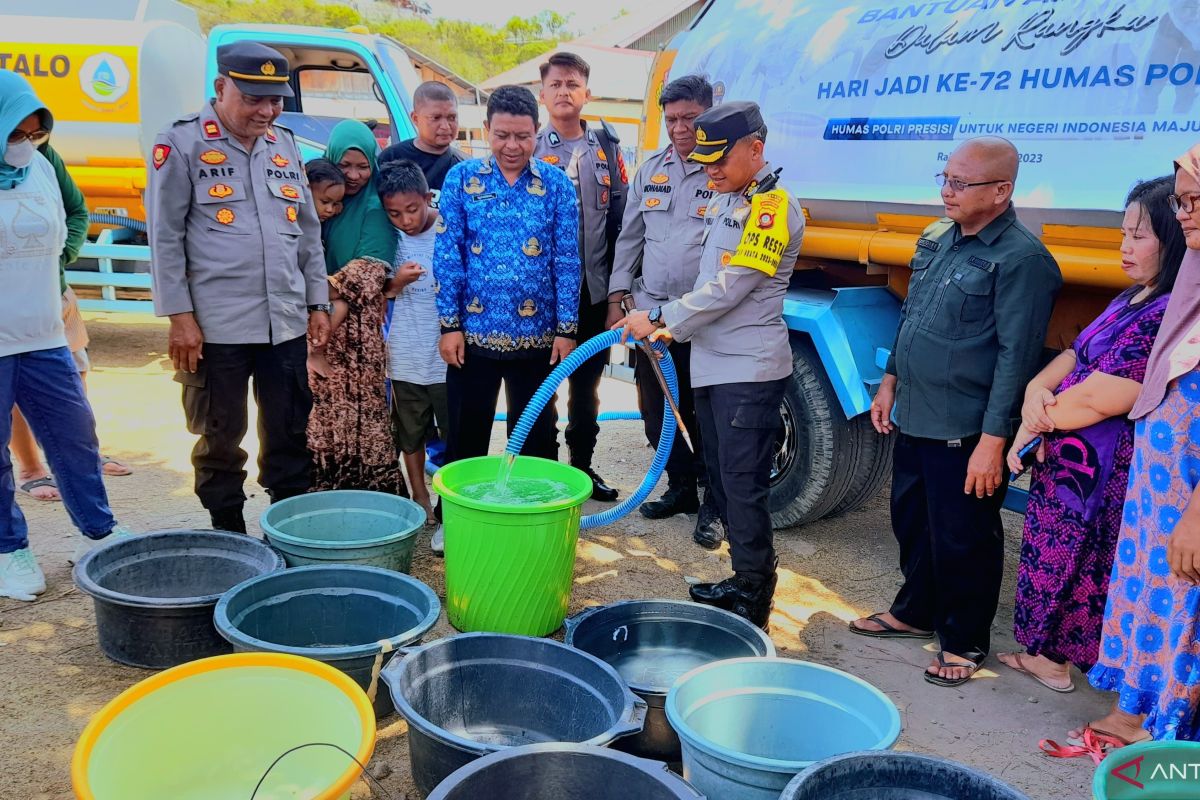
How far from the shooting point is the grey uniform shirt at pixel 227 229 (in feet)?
10.5

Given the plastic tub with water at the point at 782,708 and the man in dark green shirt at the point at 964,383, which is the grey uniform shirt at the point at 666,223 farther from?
the plastic tub with water at the point at 782,708

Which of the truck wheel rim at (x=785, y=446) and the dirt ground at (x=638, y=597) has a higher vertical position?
the truck wheel rim at (x=785, y=446)

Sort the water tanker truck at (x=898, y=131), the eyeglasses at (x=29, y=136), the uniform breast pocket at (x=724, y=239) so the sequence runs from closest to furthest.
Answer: the water tanker truck at (x=898, y=131), the eyeglasses at (x=29, y=136), the uniform breast pocket at (x=724, y=239)

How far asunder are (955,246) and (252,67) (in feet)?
8.02

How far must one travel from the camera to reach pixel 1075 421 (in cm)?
274

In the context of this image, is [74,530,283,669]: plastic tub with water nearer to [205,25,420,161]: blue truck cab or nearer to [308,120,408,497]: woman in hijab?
[308,120,408,497]: woman in hijab

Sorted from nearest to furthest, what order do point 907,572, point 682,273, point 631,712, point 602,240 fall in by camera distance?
point 631,712
point 907,572
point 682,273
point 602,240

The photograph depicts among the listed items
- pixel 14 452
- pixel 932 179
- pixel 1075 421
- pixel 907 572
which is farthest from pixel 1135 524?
pixel 14 452

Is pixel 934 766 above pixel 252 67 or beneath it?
beneath

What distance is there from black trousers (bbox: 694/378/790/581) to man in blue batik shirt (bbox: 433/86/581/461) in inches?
31.3

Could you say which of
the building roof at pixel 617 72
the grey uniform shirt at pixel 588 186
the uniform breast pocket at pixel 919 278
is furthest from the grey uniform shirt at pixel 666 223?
the building roof at pixel 617 72

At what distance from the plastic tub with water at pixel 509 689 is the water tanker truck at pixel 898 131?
1.75m

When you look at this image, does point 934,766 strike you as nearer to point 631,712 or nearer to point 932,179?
point 631,712

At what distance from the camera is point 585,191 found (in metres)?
4.30
